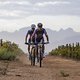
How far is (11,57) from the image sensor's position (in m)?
31.5

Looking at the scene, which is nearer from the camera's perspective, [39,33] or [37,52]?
[39,33]

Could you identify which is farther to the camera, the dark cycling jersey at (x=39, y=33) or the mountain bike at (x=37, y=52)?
the mountain bike at (x=37, y=52)

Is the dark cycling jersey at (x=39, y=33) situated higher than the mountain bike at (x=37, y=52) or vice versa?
the dark cycling jersey at (x=39, y=33)

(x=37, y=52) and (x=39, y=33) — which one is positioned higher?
(x=39, y=33)

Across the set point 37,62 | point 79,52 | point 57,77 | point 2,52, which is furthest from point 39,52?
point 79,52

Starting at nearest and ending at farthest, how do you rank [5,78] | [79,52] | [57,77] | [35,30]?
[5,78] → [57,77] → [35,30] → [79,52]

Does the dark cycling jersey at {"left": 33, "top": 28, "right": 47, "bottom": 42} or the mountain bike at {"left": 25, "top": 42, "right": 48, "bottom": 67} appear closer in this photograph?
the dark cycling jersey at {"left": 33, "top": 28, "right": 47, "bottom": 42}

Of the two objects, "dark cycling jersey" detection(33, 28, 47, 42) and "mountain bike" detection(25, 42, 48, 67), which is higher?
"dark cycling jersey" detection(33, 28, 47, 42)

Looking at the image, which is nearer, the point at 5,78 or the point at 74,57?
the point at 5,78

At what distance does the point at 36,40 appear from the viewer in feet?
83.0

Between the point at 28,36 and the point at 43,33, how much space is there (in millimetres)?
2386

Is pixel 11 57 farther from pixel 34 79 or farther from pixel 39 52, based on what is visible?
pixel 34 79

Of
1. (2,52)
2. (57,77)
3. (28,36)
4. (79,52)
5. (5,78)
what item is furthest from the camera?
(79,52)

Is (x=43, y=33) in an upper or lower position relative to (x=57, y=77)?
upper
